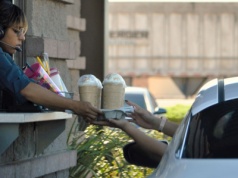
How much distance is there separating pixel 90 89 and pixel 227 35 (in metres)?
28.8

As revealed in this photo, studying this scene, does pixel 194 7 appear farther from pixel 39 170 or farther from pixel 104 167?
pixel 39 170

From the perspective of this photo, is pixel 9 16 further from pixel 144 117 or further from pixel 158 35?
pixel 158 35

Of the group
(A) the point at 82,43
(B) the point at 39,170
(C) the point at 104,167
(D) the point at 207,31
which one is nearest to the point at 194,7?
(D) the point at 207,31

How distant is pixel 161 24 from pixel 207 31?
1746 millimetres

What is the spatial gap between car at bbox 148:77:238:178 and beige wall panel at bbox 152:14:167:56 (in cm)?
2874

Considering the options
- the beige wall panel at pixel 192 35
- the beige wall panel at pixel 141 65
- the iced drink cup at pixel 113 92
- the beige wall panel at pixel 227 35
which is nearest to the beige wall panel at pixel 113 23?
the beige wall panel at pixel 141 65

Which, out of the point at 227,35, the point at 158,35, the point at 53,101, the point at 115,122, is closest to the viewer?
the point at 53,101

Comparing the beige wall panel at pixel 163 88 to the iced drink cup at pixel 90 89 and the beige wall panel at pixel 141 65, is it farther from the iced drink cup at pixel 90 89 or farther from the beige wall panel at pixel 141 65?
the iced drink cup at pixel 90 89

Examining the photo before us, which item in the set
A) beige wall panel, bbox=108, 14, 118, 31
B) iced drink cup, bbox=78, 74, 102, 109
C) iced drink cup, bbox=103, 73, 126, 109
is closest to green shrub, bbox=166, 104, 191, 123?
beige wall panel, bbox=108, 14, 118, 31

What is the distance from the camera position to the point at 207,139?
4.33 meters

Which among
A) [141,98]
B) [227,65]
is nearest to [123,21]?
[227,65]

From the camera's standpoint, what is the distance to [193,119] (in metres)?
4.50

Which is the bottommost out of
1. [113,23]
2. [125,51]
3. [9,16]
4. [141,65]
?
[141,65]

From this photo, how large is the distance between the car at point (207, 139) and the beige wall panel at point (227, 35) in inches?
1152
